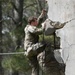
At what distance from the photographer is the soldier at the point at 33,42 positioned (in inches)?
212

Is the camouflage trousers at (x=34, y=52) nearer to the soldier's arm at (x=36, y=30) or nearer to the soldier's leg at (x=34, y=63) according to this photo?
the soldier's leg at (x=34, y=63)

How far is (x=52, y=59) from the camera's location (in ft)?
17.1

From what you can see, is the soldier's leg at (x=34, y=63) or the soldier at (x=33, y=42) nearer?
the soldier at (x=33, y=42)

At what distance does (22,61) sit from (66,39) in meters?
4.82

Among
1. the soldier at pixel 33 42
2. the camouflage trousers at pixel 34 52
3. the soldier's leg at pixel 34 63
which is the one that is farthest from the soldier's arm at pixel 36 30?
the soldier's leg at pixel 34 63

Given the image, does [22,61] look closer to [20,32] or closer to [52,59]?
[20,32]

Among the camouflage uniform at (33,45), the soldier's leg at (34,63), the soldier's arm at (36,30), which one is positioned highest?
the soldier's arm at (36,30)

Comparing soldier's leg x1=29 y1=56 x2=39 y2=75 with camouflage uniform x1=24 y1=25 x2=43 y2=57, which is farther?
soldier's leg x1=29 y1=56 x2=39 y2=75

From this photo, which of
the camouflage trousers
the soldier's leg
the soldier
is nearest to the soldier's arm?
the soldier

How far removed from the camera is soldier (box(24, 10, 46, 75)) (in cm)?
538

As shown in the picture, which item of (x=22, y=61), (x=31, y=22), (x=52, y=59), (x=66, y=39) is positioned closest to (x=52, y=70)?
(x=52, y=59)

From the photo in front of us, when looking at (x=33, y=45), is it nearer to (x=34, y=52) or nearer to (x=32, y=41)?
(x=34, y=52)

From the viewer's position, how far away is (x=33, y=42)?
575 cm

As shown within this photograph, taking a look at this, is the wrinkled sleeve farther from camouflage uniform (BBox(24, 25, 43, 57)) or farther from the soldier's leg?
the soldier's leg
